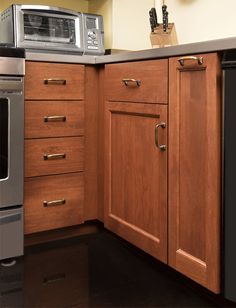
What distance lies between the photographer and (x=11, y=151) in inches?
69.9

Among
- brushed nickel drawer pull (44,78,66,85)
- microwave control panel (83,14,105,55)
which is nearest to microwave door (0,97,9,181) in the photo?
brushed nickel drawer pull (44,78,66,85)

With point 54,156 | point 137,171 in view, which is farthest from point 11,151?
point 137,171

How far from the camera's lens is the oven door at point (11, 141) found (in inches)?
68.6

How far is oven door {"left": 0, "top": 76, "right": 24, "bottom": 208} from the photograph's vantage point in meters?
1.74

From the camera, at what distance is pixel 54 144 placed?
200 cm

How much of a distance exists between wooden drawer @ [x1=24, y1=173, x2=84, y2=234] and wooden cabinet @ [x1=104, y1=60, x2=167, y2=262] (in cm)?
16

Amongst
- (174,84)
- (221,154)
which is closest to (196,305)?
(221,154)

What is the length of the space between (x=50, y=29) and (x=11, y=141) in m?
0.71

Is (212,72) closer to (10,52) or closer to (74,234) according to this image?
(10,52)

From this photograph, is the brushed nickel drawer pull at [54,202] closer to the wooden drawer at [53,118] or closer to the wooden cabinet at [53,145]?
the wooden cabinet at [53,145]

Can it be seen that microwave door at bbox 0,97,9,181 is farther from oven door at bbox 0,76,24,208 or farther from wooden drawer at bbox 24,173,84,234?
wooden drawer at bbox 24,173,84,234

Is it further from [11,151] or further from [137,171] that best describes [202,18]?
[11,151]

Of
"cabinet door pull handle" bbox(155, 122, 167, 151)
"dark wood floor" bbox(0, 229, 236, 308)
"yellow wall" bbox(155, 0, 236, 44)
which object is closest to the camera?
"dark wood floor" bbox(0, 229, 236, 308)

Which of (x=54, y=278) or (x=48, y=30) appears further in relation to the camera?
(x=48, y=30)
